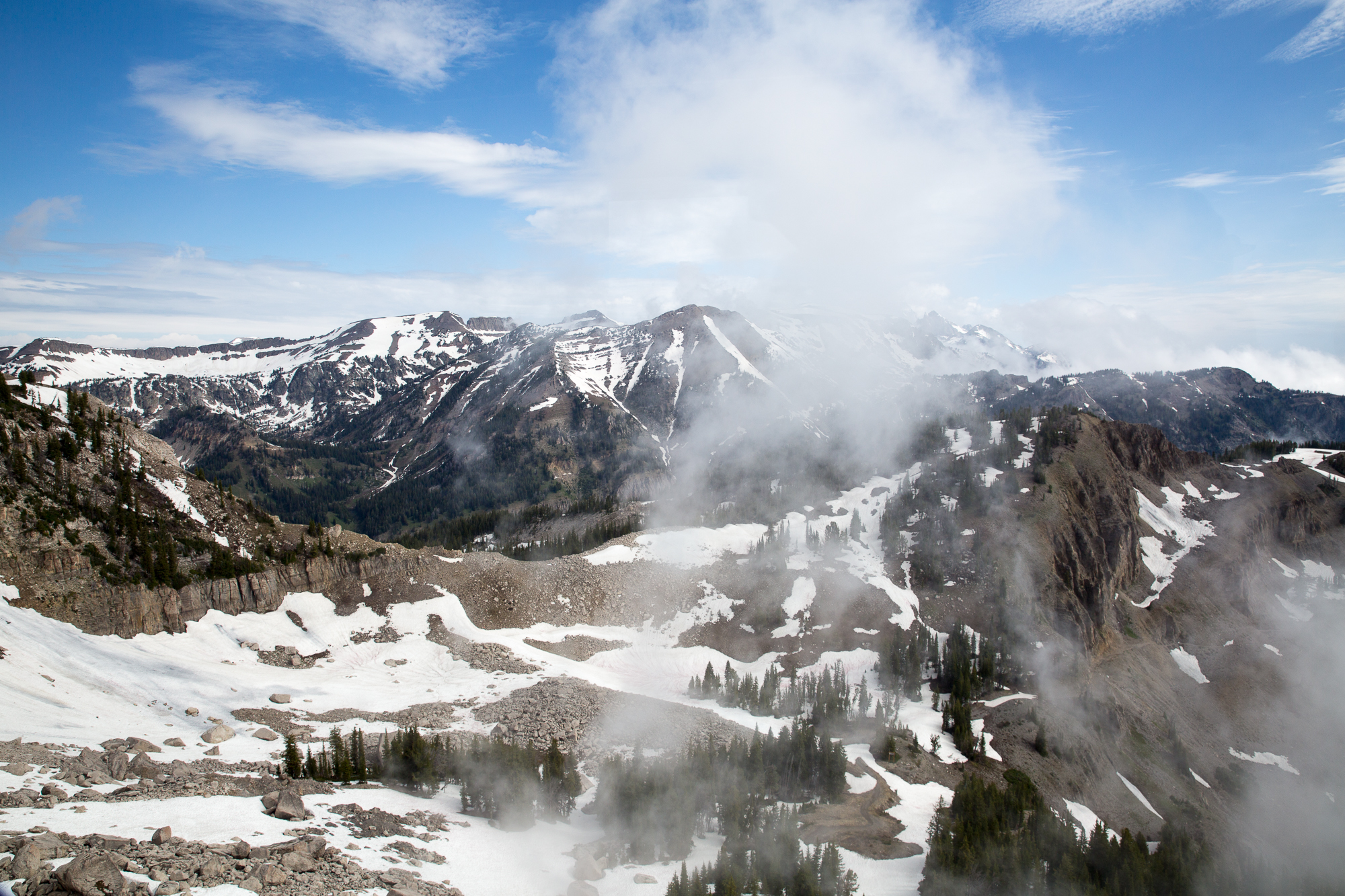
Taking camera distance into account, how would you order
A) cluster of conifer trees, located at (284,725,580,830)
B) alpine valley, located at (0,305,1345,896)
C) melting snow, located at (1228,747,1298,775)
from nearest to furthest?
alpine valley, located at (0,305,1345,896) < cluster of conifer trees, located at (284,725,580,830) < melting snow, located at (1228,747,1298,775)

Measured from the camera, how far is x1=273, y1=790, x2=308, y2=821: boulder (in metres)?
37.6

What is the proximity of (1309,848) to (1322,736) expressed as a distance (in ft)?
92.0

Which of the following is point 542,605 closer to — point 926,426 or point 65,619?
point 65,619

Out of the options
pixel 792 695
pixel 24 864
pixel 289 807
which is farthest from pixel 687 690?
pixel 24 864

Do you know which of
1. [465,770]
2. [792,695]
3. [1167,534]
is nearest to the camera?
[465,770]

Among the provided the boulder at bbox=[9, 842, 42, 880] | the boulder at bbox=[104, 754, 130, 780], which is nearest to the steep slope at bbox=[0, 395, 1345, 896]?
the boulder at bbox=[9, 842, 42, 880]

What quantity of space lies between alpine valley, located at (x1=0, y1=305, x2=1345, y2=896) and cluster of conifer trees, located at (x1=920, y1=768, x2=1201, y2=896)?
297 mm

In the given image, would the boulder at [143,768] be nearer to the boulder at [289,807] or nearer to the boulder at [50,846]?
the boulder at [289,807]

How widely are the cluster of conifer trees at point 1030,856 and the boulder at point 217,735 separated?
5347 centimetres

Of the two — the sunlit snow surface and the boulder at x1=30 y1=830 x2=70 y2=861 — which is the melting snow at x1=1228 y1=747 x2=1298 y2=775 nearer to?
the sunlit snow surface

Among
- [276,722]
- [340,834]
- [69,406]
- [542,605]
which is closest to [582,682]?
[542,605]

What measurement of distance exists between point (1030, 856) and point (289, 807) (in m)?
53.8

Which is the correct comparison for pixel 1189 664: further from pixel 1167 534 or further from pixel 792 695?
pixel 792 695

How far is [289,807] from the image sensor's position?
1499 inches
